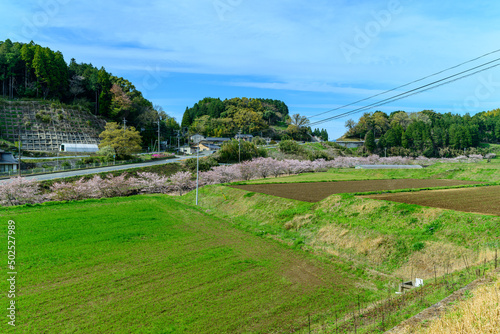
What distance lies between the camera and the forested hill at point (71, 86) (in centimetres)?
6700

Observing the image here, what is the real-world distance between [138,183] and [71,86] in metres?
59.0

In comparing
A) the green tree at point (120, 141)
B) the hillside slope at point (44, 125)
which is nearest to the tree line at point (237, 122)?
the hillside slope at point (44, 125)

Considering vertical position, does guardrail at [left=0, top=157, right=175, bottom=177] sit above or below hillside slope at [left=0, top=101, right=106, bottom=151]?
below

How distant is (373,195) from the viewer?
747 inches

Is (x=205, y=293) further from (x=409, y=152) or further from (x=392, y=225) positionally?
(x=409, y=152)

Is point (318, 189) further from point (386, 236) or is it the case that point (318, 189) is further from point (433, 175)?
point (433, 175)

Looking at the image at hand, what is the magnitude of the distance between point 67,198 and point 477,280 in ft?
96.0

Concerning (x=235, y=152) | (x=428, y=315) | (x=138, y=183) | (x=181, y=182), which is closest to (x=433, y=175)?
(x=235, y=152)

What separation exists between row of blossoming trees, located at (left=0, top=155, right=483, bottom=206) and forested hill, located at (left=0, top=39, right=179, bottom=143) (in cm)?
4456

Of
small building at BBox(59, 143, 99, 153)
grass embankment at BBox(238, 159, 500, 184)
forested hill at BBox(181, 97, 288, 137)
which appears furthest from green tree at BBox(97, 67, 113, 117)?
grass embankment at BBox(238, 159, 500, 184)

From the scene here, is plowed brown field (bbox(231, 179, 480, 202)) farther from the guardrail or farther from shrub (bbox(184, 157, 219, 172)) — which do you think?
the guardrail

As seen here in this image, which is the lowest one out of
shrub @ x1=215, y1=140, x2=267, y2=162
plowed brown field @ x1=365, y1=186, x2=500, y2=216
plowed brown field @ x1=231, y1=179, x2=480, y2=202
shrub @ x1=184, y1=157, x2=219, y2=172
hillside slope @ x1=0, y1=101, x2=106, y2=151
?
plowed brown field @ x1=231, y1=179, x2=480, y2=202

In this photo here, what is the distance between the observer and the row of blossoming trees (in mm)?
23906

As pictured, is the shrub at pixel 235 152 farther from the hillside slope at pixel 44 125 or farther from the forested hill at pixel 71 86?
the forested hill at pixel 71 86
